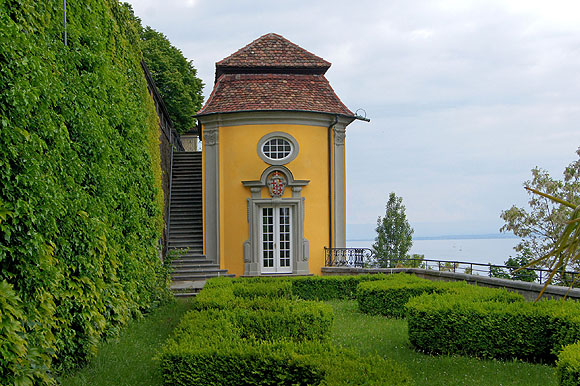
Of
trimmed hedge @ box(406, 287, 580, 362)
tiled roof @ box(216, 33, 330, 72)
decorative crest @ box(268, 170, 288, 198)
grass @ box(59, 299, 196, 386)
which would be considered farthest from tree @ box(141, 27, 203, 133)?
trimmed hedge @ box(406, 287, 580, 362)

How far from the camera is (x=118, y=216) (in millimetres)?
10211

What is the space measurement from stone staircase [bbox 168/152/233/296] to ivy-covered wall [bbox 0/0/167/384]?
6618 millimetres

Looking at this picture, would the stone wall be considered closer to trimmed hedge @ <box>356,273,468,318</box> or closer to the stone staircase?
trimmed hedge @ <box>356,273,468,318</box>

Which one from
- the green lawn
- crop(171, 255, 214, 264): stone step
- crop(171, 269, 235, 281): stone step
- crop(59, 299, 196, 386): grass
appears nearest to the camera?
crop(59, 299, 196, 386): grass

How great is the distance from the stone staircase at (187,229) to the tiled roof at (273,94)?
381 centimetres

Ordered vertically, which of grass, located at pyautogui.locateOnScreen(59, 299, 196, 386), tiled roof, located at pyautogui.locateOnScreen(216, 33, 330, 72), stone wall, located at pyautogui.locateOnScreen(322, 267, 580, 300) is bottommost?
grass, located at pyautogui.locateOnScreen(59, 299, 196, 386)

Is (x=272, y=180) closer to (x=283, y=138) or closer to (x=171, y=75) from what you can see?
(x=283, y=138)

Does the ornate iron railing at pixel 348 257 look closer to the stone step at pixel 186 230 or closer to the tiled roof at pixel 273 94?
the stone step at pixel 186 230

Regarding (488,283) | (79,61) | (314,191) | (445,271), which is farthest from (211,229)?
(79,61)

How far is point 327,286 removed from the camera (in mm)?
17188

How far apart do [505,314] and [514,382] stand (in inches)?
73.2

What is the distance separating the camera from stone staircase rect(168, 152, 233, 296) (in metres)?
19.2

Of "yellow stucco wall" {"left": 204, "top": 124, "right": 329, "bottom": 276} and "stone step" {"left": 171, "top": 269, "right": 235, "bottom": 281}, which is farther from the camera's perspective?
"yellow stucco wall" {"left": 204, "top": 124, "right": 329, "bottom": 276}

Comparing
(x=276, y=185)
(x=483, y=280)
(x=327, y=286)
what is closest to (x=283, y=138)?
(x=276, y=185)
